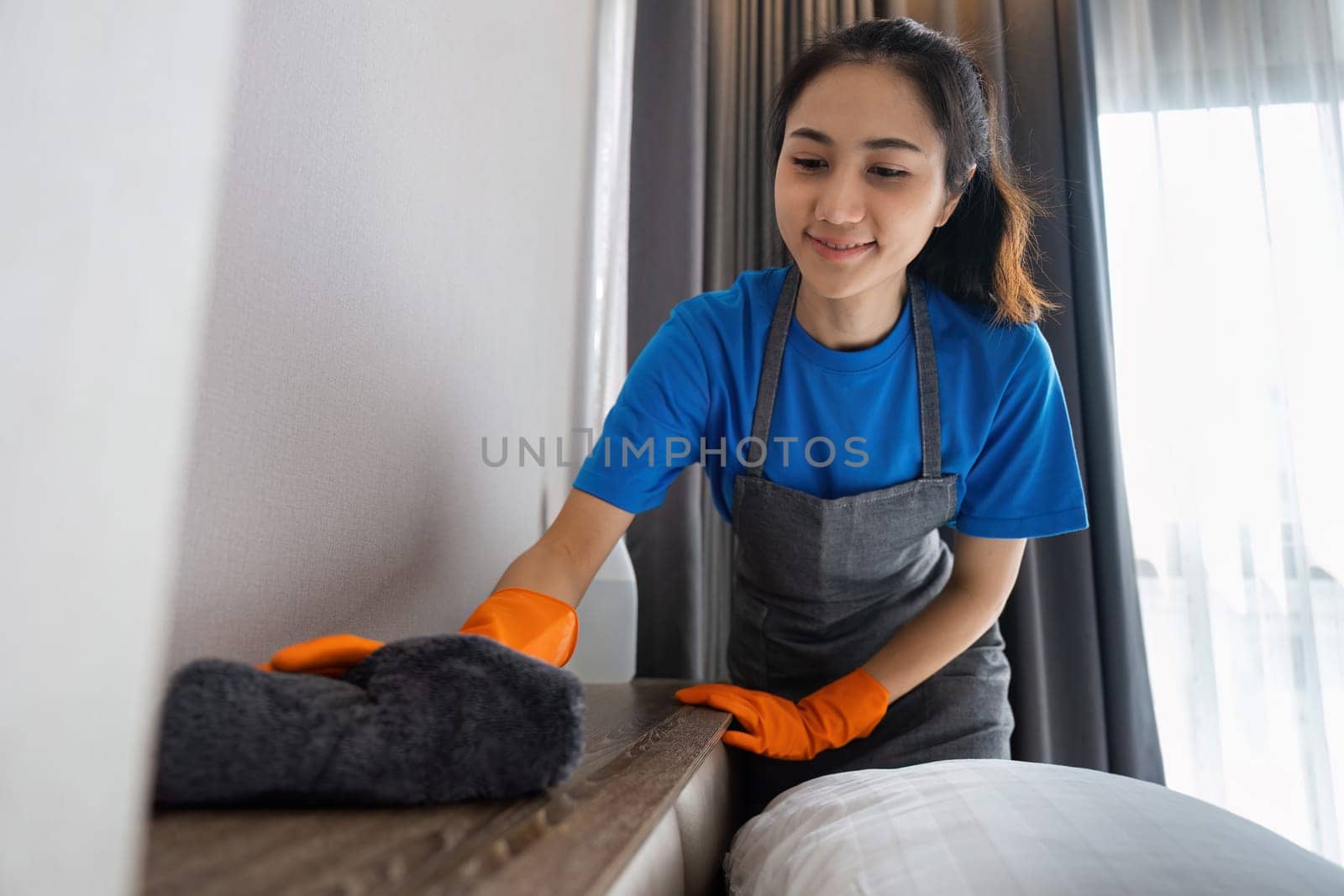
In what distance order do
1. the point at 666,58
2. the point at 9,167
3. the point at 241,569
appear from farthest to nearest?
the point at 666,58 → the point at 241,569 → the point at 9,167

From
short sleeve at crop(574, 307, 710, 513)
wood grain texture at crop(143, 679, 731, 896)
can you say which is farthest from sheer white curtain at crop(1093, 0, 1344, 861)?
wood grain texture at crop(143, 679, 731, 896)

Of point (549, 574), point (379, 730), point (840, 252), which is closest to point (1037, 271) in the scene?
point (840, 252)

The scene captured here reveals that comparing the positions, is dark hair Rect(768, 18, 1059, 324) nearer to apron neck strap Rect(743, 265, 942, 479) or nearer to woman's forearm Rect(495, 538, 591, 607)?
apron neck strap Rect(743, 265, 942, 479)

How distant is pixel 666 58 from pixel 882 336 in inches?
40.6

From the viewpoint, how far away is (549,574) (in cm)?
90

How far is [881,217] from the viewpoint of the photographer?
100 centimetres

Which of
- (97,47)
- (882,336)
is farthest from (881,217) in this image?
(97,47)

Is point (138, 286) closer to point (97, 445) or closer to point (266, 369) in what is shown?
point (97, 445)

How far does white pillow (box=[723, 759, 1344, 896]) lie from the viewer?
1.39ft

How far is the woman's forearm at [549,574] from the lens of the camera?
0.88m

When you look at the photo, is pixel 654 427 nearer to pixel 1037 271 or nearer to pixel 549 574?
pixel 549 574

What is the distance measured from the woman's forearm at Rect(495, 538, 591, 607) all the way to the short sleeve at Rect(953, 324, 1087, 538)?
534 mm

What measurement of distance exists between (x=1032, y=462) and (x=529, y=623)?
0.68 meters

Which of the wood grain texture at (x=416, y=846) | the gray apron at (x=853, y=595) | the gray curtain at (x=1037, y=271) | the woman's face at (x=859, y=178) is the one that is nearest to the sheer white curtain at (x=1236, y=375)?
the gray curtain at (x=1037, y=271)
